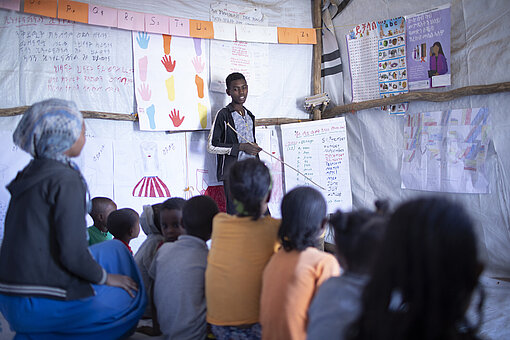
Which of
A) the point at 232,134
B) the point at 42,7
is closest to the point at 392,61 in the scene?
the point at 232,134

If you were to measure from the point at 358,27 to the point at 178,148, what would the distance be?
212 centimetres

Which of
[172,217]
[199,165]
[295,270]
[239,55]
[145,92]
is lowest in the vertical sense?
[295,270]

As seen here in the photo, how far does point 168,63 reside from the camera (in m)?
3.79

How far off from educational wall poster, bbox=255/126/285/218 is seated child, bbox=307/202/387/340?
3130mm

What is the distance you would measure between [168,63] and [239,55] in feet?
2.49

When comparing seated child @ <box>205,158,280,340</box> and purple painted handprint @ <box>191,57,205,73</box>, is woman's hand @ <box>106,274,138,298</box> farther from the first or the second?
purple painted handprint @ <box>191,57,205,73</box>

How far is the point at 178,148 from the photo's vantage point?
387cm

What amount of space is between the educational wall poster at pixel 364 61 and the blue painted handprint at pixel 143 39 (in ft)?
6.44

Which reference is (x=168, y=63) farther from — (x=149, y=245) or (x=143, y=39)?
(x=149, y=245)

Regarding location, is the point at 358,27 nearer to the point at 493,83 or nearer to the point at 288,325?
the point at 493,83

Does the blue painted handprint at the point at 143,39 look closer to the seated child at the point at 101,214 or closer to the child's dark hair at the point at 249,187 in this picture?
the seated child at the point at 101,214

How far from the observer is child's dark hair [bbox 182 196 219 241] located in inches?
72.7

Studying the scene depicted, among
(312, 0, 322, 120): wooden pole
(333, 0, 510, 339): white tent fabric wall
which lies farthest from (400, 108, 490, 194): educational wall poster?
(312, 0, 322, 120): wooden pole

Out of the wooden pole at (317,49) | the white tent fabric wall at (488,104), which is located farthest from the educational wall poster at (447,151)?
the wooden pole at (317,49)
